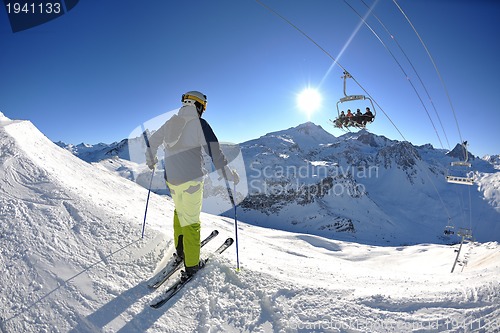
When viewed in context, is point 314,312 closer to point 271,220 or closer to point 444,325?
point 444,325

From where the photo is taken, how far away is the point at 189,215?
164 inches

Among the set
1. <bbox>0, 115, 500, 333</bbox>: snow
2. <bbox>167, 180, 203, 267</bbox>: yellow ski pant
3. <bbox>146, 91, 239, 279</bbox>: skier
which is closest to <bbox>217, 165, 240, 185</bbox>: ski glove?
<bbox>146, 91, 239, 279</bbox>: skier

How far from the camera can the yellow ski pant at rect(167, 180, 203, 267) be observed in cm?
411

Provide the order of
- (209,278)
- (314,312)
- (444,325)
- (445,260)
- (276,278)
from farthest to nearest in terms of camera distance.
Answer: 1. (445,260)
2. (276,278)
3. (209,278)
4. (314,312)
5. (444,325)

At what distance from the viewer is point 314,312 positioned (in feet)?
12.1

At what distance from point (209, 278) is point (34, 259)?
2.42 m

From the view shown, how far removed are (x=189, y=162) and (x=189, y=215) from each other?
33.6 inches

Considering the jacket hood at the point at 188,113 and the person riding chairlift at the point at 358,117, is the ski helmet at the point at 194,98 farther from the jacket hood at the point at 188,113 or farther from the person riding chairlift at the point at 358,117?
the person riding chairlift at the point at 358,117

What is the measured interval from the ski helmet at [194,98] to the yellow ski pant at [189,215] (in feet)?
4.47

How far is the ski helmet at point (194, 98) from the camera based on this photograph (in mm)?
4441

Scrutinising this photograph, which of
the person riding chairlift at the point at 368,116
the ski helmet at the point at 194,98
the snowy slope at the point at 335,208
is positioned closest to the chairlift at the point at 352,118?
the person riding chairlift at the point at 368,116

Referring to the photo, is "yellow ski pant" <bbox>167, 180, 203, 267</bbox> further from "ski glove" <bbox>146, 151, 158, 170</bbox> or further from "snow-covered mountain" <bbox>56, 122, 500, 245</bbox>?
"snow-covered mountain" <bbox>56, 122, 500, 245</bbox>

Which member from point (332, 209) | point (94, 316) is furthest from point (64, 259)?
point (332, 209)

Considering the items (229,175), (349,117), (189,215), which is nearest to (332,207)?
(349,117)
